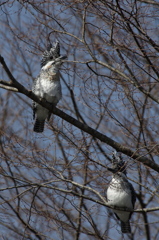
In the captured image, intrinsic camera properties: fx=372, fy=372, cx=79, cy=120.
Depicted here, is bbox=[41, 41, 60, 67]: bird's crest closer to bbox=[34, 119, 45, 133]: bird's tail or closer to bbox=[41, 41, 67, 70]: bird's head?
bbox=[41, 41, 67, 70]: bird's head

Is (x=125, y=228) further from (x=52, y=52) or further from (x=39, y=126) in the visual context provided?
(x=52, y=52)

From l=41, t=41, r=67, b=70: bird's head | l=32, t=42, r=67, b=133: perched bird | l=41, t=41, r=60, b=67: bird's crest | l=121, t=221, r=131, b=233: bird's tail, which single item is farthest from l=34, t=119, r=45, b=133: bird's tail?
l=121, t=221, r=131, b=233: bird's tail

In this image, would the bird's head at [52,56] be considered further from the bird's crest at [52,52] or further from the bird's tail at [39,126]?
the bird's tail at [39,126]

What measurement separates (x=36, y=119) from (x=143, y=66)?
238cm

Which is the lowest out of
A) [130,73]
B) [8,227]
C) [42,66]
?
[8,227]

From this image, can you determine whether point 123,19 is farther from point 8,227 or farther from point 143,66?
point 8,227

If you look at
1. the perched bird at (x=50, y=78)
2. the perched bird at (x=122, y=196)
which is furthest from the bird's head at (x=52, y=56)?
the perched bird at (x=122, y=196)

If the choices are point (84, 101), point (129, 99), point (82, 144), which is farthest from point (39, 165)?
point (129, 99)

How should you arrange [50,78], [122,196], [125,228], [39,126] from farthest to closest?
[125,228] → [39,126] → [122,196] → [50,78]

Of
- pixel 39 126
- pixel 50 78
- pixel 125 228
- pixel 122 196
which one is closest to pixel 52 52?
pixel 50 78

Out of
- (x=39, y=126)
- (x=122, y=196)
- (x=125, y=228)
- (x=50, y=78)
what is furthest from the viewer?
(x=125, y=228)

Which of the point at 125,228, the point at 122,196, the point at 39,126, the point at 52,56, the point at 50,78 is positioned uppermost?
the point at 52,56

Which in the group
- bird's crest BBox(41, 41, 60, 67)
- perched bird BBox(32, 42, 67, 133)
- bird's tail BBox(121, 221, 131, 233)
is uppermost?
bird's crest BBox(41, 41, 60, 67)

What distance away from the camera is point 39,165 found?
4.20 meters
